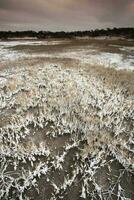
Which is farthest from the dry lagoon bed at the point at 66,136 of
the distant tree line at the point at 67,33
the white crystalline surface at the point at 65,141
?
the distant tree line at the point at 67,33

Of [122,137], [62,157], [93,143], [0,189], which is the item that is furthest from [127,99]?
[0,189]

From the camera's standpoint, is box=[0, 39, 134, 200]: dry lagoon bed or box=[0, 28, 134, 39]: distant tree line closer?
box=[0, 39, 134, 200]: dry lagoon bed

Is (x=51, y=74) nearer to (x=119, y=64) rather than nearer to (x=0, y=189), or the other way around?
(x=119, y=64)

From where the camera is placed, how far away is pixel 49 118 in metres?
12.1

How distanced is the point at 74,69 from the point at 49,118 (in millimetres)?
6586

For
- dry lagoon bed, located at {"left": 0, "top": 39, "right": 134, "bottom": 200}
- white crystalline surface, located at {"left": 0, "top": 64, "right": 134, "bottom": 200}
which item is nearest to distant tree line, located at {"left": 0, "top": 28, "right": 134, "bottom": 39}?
dry lagoon bed, located at {"left": 0, "top": 39, "right": 134, "bottom": 200}

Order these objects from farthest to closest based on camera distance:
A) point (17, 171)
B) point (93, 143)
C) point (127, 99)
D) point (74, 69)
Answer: point (74, 69) → point (127, 99) → point (93, 143) → point (17, 171)

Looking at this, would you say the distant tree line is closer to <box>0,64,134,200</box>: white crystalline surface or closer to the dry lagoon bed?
the dry lagoon bed

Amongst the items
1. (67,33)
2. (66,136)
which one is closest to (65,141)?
(66,136)

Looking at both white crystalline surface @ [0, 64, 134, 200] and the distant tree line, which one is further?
the distant tree line

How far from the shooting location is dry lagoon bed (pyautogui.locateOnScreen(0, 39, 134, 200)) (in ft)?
30.7

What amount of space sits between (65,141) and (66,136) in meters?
0.31

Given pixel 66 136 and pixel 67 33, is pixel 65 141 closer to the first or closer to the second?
pixel 66 136

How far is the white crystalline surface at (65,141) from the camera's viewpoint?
367 inches
